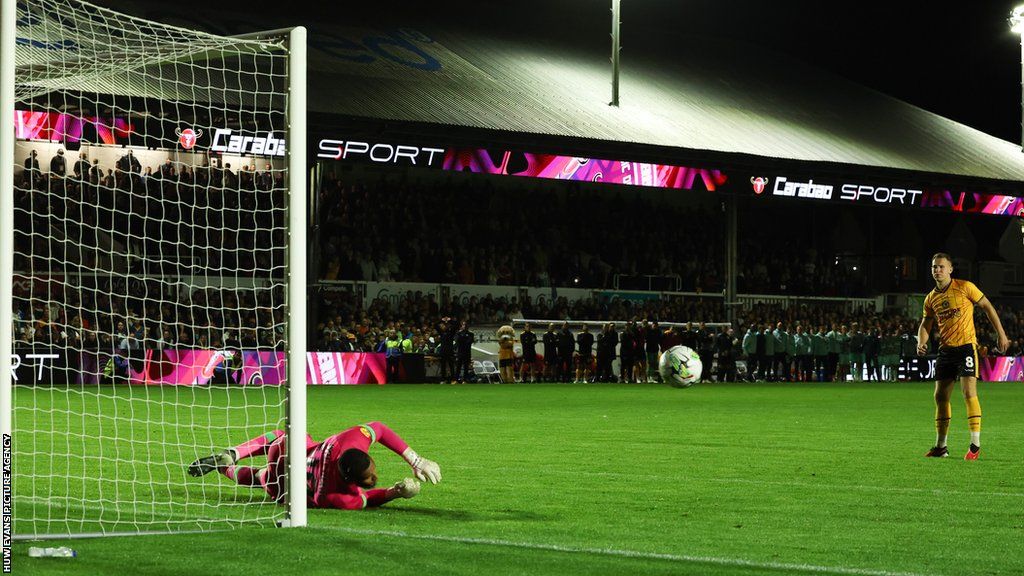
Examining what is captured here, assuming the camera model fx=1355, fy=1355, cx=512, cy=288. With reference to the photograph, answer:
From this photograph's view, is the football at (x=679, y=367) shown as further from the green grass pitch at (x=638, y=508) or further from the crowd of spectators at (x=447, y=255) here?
the green grass pitch at (x=638, y=508)

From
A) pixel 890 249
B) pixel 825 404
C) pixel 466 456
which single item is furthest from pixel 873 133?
pixel 466 456

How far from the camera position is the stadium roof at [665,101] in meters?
31.5

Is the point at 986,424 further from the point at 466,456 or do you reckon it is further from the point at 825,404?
the point at 466,456

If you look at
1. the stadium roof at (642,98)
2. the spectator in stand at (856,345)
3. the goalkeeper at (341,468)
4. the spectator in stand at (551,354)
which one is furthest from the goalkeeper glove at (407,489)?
the spectator in stand at (856,345)

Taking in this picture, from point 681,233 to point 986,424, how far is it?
26056 millimetres

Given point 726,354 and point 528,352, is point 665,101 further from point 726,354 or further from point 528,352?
point 528,352

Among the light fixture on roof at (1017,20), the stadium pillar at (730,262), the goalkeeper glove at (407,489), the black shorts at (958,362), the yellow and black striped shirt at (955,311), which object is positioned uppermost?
the light fixture on roof at (1017,20)

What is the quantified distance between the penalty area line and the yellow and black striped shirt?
6393 millimetres

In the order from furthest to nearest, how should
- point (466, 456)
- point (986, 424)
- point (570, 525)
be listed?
1. point (986, 424)
2. point (466, 456)
3. point (570, 525)

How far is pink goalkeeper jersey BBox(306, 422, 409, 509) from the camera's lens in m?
7.82

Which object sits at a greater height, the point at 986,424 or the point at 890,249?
the point at 890,249

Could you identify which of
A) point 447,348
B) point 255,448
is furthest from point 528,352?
point 255,448

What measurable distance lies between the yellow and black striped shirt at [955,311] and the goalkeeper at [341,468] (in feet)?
19.3

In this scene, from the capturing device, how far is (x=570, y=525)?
725 centimetres
